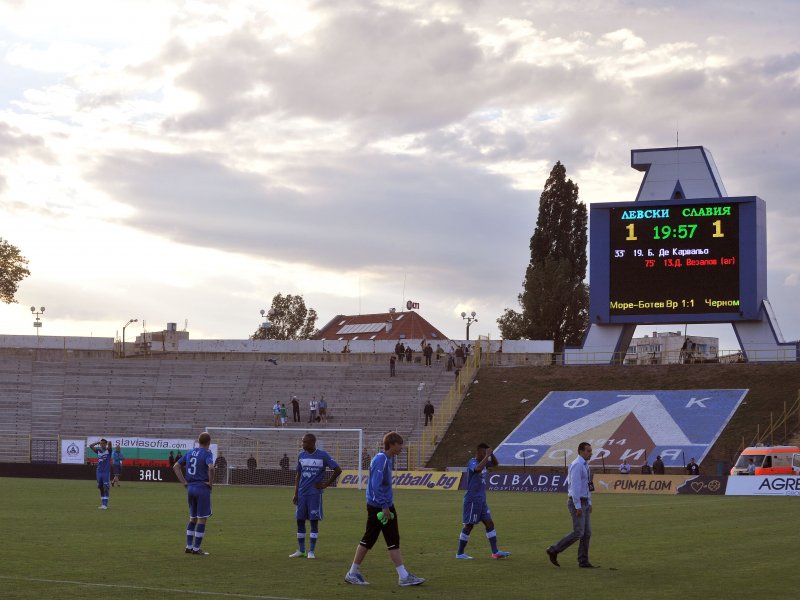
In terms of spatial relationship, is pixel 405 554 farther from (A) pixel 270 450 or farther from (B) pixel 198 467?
(A) pixel 270 450

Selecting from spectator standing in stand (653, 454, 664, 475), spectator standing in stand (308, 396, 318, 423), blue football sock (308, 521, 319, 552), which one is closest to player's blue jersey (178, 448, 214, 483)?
blue football sock (308, 521, 319, 552)

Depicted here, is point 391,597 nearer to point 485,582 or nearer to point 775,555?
point 485,582

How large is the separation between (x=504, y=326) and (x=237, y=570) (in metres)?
102

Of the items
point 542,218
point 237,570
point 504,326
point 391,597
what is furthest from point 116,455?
point 504,326

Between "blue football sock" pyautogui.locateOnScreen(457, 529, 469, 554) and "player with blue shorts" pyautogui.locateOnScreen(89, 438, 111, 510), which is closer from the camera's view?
"blue football sock" pyautogui.locateOnScreen(457, 529, 469, 554)

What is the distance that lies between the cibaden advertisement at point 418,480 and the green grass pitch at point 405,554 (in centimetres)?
1619

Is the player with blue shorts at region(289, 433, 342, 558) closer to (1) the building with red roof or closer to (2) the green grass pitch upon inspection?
(2) the green grass pitch

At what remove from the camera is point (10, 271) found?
112 m

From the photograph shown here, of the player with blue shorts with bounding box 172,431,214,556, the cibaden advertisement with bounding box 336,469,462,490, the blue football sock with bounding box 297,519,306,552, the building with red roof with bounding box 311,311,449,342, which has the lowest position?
the cibaden advertisement with bounding box 336,469,462,490

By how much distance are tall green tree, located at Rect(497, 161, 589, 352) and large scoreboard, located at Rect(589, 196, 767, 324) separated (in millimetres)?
30353

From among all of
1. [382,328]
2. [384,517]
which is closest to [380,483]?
[384,517]

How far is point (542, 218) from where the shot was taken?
97375 mm

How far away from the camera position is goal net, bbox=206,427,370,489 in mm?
57969

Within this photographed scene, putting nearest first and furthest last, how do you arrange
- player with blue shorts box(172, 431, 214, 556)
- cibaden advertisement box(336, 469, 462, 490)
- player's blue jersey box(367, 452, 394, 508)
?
player's blue jersey box(367, 452, 394, 508)
player with blue shorts box(172, 431, 214, 556)
cibaden advertisement box(336, 469, 462, 490)
